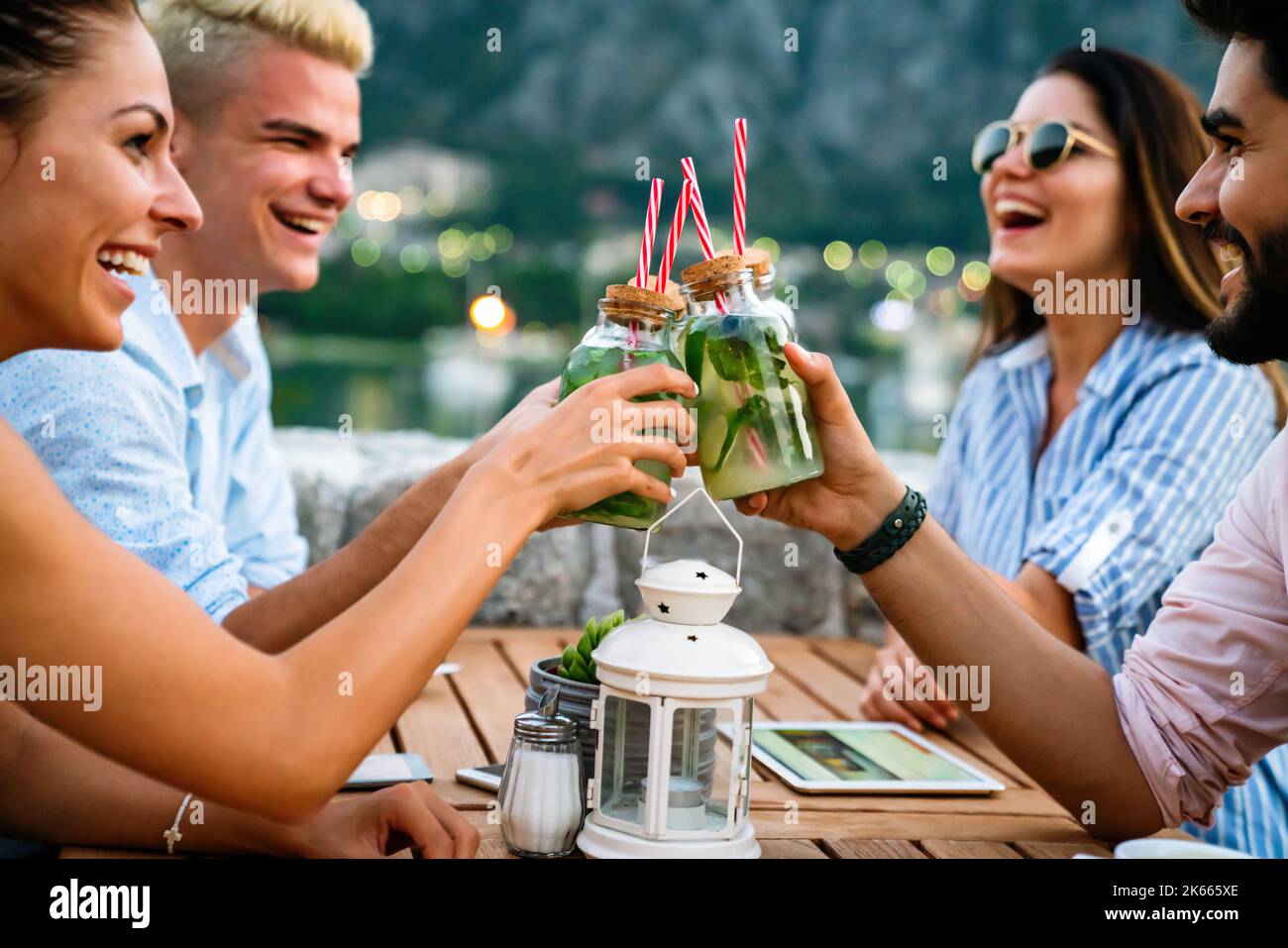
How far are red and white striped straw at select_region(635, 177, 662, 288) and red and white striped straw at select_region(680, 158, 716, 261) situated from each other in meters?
0.03

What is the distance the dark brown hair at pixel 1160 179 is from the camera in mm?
2100

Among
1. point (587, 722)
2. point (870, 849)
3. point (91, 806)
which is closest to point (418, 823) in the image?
point (587, 722)

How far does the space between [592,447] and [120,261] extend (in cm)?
51

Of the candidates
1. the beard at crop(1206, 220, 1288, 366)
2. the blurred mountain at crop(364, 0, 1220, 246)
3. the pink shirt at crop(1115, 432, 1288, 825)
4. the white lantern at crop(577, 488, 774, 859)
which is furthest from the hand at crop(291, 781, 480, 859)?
the blurred mountain at crop(364, 0, 1220, 246)

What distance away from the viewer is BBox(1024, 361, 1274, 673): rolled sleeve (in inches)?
73.9

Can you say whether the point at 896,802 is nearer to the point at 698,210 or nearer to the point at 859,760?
the point at 859,760

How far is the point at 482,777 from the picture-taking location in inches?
53.0

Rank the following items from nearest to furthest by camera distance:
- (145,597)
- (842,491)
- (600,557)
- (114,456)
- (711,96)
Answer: (145,597) < (842,491) < (114,456) < (600,557) < (711,96)

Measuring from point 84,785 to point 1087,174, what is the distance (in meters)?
1.89

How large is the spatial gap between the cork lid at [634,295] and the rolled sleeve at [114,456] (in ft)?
2.52

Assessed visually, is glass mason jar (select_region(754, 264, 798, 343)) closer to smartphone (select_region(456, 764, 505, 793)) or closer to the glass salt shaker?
the glass salt shaker

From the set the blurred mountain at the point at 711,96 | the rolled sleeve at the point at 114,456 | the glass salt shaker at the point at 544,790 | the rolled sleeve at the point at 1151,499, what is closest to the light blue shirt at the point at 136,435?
the rolled sleeve at the point at 114,456

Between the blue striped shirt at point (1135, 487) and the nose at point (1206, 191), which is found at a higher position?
the nose at point (1206, 191)

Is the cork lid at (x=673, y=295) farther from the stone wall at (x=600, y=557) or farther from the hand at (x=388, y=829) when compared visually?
the stone wall at (x=600, y=557)
